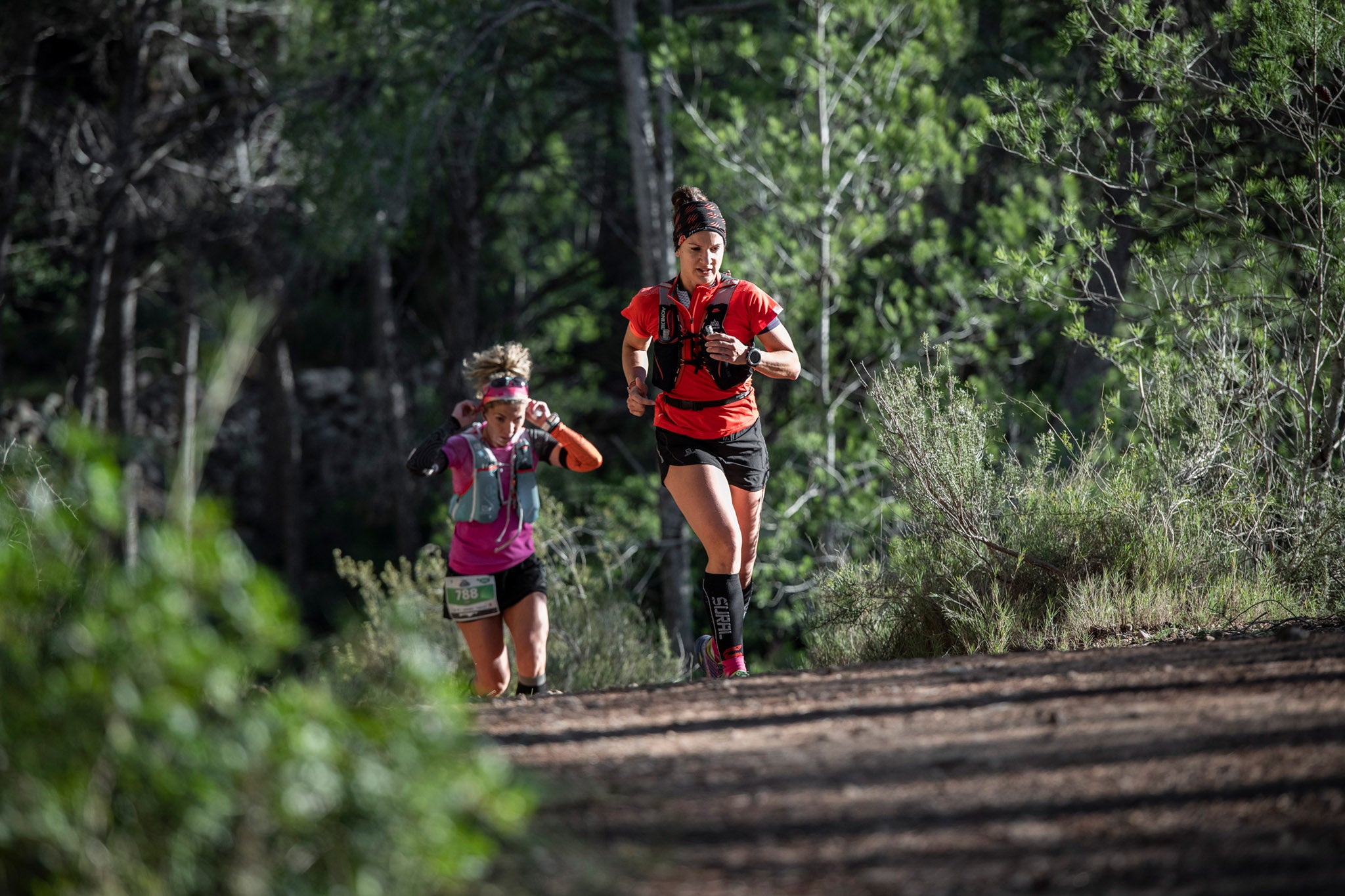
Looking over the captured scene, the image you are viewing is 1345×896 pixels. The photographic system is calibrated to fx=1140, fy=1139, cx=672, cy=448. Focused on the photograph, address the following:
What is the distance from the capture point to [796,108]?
12102 mm

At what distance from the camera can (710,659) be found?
525cm

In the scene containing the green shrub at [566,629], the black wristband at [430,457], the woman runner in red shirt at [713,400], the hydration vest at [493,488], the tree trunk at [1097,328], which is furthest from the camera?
the tree trunk at [1097,328]

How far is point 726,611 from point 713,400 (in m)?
0.94

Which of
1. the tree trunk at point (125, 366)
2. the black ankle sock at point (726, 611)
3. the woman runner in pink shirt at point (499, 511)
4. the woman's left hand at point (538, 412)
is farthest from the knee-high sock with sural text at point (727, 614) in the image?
the tree trunk at point (125, 366)

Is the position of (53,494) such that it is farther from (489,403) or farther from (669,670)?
(669,670)

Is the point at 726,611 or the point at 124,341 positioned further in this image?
the point at 124,341

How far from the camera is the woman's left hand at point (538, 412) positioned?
18.5 ft

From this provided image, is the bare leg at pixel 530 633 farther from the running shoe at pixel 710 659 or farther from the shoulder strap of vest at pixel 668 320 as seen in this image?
the shoulder strap of vest at pixel 668 320

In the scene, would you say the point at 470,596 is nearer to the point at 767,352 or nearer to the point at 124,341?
the point at 767,352

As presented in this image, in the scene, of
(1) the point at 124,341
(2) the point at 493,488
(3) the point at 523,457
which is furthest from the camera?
(1) the point at 124,341

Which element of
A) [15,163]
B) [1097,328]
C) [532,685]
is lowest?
[532,685]

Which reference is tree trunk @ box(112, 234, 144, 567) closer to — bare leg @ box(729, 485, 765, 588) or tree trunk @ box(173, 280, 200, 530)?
tree trunk @ box(173, 280, 200, 530)

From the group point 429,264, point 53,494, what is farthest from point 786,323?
point 429,264

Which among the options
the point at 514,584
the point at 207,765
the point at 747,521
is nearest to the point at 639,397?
the point at 747,521
